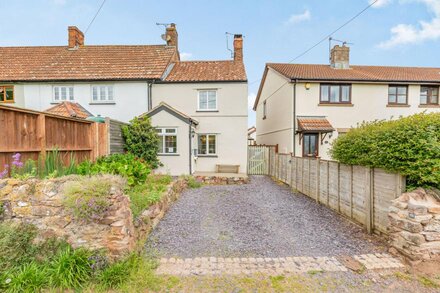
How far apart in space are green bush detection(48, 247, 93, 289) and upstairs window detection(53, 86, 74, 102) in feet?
47.0

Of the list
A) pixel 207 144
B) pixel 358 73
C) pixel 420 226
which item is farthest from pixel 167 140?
pixel 358 73

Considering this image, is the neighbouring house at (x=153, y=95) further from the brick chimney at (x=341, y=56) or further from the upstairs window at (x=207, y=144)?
the brick chimney at (x=341, y=56)

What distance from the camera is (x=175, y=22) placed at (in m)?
18.1

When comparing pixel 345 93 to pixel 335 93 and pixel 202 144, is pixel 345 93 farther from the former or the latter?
pixel 202 144

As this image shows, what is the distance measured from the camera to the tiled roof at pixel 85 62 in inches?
587

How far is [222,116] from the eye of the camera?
14.9 m

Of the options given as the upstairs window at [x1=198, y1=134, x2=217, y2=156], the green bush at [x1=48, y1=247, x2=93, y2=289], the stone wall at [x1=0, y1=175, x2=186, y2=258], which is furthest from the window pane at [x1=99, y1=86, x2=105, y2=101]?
the green bush at [x1=48, y1=247, x2=93, y2=289]

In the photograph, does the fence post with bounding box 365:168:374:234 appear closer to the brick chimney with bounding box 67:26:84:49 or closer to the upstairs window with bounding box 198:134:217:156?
the upstairs window with bounding box 198:134:217:156

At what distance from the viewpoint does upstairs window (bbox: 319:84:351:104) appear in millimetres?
15555

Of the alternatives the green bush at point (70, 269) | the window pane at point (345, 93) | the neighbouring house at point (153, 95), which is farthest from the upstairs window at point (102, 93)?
the window pane at point (345, 93)

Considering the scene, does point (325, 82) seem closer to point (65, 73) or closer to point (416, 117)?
point (416, 117)

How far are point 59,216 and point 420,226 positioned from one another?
646 cm

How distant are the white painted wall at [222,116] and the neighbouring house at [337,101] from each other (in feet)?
11.5

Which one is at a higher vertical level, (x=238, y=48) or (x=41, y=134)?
(x=238, y=48)
